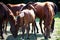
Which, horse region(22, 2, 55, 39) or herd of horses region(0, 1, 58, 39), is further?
horse region(22, 2, 55, 39)

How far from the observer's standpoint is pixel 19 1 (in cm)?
2050

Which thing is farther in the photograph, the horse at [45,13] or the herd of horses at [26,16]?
the horse at [45,13]

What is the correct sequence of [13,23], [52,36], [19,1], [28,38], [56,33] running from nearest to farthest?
[13,23]
[28,38]
[52,36]
[56,33]
[19,1]

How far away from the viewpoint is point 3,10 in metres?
10.6

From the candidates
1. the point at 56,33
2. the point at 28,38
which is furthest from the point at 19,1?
the point at 28,38

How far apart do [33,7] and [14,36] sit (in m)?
1.74

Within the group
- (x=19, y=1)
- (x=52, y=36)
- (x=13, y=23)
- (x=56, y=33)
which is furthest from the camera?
(x=19, y=1)

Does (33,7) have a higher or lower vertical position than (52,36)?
higher

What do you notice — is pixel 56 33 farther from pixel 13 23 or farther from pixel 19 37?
pixel 13 23

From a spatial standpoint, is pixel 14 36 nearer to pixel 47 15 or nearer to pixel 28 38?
pixel 28 38

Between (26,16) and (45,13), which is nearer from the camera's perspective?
(26,16)

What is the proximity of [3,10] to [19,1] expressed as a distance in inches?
394

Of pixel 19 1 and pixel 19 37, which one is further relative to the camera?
pixel 19 1

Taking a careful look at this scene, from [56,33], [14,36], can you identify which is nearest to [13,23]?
[14,36]
